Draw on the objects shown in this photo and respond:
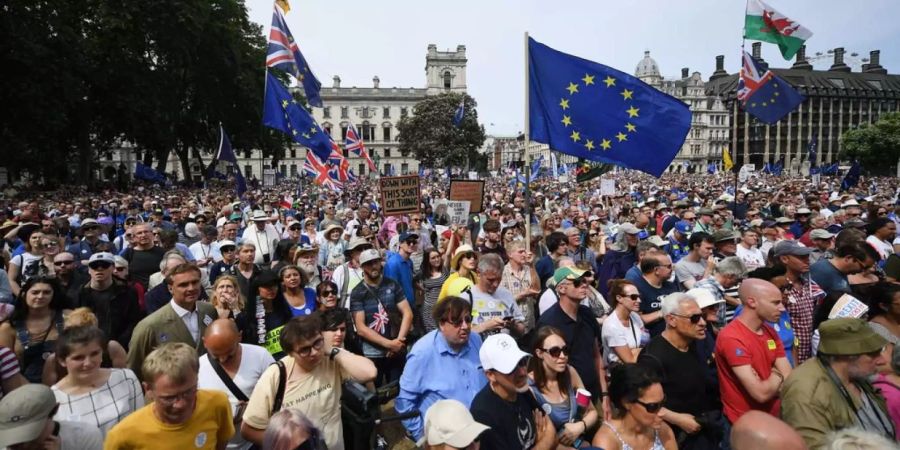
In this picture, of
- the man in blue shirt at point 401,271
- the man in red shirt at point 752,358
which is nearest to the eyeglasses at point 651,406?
the man in red shirt at point 752,358

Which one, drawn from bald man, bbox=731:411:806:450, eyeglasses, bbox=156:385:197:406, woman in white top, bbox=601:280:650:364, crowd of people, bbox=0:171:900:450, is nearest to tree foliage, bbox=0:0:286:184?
crowd of people, bbox=0:171:900:450

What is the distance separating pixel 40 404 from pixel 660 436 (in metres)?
2.93

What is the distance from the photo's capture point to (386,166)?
100 metres

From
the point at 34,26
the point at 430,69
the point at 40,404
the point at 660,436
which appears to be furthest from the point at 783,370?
the point at 430,69

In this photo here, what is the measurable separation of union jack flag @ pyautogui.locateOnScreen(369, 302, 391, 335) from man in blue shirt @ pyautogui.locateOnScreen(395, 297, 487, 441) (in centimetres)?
134

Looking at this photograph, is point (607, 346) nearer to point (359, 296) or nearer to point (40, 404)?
point (359, 296)

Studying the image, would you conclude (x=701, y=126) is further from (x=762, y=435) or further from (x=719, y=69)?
(x=762, y=435)

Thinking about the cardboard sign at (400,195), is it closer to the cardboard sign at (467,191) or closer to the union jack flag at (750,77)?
the cardboard sign at (467,191)

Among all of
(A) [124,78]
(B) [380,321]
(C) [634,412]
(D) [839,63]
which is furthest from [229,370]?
(D) [839,63]

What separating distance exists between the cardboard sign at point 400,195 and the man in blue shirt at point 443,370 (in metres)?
4.79

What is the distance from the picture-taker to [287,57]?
11.8 meters

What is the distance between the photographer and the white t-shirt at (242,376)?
314 cm

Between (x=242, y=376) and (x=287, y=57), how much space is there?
32.5 ft

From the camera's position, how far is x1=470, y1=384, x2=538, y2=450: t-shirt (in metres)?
2.62
